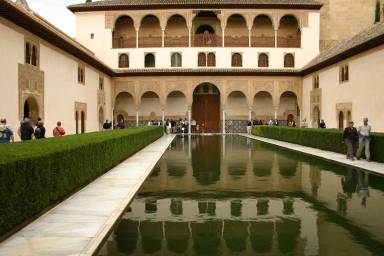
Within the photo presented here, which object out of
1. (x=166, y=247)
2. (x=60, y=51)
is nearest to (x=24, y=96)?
(x=60, y=51)

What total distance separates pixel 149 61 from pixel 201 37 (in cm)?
515

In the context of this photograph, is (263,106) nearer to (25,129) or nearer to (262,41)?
(262,41)

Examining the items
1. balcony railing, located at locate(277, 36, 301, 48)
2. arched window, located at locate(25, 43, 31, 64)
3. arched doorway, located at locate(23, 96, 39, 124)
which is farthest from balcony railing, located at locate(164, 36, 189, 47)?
arched window, located at locate(25, 43, 31, 64)

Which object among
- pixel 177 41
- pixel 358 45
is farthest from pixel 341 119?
pixel 177 41

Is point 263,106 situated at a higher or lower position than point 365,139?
higher

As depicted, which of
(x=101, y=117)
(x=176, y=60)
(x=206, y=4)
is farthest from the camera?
(x=176, y=60)

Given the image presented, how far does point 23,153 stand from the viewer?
21.3ft

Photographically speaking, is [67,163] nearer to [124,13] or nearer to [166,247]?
[166,247]

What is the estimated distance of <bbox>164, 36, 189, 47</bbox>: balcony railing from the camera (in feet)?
134

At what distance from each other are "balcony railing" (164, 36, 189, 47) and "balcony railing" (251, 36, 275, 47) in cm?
604

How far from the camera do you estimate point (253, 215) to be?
7.33 metres

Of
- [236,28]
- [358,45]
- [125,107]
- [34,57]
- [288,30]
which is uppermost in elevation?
[236,28]

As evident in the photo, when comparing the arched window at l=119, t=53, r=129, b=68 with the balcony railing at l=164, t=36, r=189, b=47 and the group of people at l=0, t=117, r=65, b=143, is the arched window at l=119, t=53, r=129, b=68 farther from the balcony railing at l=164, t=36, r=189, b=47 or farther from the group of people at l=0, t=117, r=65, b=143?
the group of people at l=0, t=117, r=65, b=143

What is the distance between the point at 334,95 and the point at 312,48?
10503mm
